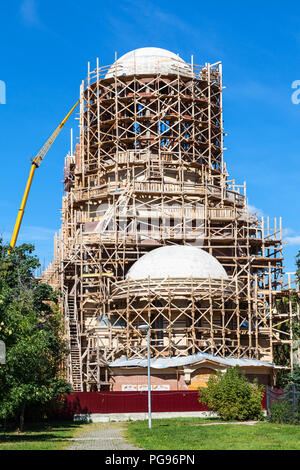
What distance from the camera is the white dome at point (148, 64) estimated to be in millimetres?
73062

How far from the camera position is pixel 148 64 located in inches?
2918

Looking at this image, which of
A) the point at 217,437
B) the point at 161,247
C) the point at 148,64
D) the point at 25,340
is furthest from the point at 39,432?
the point at 148,64

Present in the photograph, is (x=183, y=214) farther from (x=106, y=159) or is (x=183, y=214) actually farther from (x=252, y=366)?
(x=252, y=366)

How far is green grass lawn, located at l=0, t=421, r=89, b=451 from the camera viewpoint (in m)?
29.4

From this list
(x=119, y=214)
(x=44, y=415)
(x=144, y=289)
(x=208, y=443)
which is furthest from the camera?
(x=119, y=214)

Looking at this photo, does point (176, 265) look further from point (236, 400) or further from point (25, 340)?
point (25, 340)

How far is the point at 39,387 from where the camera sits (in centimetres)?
3778

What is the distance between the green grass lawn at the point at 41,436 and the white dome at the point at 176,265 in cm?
1570

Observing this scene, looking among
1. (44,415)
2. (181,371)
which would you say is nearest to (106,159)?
(181,371)

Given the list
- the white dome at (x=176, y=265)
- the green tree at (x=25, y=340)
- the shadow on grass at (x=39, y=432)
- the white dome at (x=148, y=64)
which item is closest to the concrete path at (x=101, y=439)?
the shadow on grass at (x=39, y=432)

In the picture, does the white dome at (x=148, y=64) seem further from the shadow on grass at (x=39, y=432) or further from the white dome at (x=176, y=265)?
the shadow on grass at (x=39, y=432)

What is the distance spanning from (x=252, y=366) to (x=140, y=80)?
3266 centimetres

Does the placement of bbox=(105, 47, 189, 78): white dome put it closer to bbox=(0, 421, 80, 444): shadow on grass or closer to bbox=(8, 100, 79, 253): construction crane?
bbox=(8, 100, 79, 253): construction crane
